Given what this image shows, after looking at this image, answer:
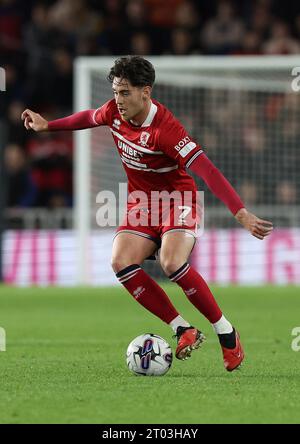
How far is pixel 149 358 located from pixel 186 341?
294 mm

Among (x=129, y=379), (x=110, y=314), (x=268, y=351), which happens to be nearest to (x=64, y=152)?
(x=110, y=314)

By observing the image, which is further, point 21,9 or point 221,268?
point 21,9

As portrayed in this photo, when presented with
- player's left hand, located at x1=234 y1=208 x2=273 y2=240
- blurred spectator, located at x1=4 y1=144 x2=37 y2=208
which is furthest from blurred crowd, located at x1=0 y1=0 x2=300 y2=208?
player's left hand, located at x1=234 y1=208 x2=273 y2=240

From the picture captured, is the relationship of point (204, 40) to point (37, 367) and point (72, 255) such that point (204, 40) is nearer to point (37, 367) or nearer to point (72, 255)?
point (72, 255)

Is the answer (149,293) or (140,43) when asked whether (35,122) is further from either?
(140,43)

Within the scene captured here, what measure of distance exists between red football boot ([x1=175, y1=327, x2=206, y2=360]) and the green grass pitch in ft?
0.41

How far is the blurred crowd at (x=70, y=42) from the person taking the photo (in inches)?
672

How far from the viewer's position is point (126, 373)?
7.03m

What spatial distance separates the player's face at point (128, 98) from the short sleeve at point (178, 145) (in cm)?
20

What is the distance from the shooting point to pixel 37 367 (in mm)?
7344

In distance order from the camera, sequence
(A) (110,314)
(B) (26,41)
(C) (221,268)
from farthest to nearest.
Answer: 1. (B) (26,41)
2. (C) (221,268)
3. (A) (110,314)

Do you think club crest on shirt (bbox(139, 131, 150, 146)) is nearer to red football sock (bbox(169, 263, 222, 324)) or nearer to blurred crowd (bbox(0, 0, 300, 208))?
red football sock (bbox(169, 263, 222, 324))

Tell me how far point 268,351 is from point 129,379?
200cm

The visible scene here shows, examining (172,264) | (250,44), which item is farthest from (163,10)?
(172,264)
